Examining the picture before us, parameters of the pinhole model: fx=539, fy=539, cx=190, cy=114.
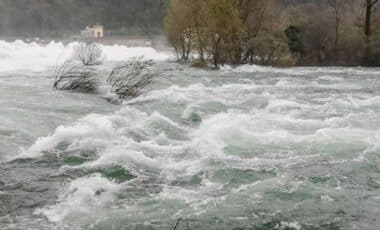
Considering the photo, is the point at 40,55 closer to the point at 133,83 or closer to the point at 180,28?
the point at 180,28

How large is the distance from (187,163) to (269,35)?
26924mm

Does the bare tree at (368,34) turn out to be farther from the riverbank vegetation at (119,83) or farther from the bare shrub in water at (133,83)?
the bare shrub in water at (133,83)

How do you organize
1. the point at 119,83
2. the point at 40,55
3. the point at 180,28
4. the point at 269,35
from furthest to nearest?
1. the point at 40,55
2. the point at 180,28
3. the point at 269,35
4. the point at 119,83

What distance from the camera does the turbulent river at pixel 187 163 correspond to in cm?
722

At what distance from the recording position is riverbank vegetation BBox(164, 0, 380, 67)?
3347 centimetres

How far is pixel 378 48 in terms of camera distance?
109 ft

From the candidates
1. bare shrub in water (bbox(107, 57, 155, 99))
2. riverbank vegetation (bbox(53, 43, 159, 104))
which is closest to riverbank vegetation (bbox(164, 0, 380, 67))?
riverbank vegetation (bbox(53, 43, 159, 104))

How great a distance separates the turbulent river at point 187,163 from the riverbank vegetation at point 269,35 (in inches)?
661

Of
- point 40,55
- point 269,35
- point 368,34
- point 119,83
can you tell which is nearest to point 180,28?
point 269,35

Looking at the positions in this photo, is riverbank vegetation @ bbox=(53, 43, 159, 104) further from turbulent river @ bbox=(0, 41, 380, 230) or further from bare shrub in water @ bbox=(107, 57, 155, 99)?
turbulent river @ bbox=(0, 41, 380, 230)

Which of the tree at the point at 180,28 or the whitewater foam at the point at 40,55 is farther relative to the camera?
the tree at the point at 180,28

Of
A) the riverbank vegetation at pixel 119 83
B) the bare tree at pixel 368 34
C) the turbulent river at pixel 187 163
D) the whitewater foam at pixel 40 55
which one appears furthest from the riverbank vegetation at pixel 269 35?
the turbulent river at pixel 187 163

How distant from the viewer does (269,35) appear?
35.3 metres

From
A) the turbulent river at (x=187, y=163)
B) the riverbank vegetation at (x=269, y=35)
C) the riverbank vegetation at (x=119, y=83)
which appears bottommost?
the turbulent river at (x=187, y=163)
